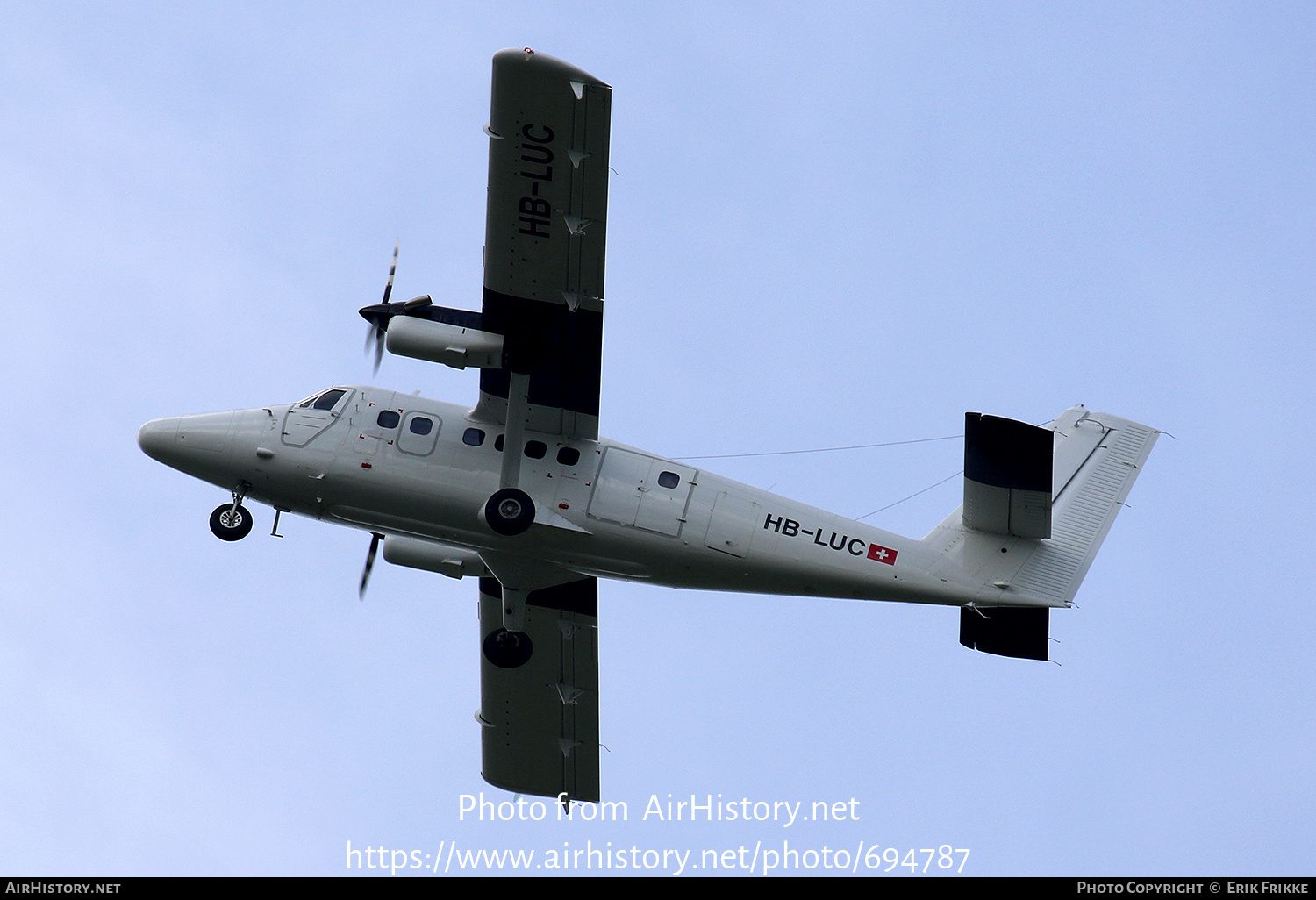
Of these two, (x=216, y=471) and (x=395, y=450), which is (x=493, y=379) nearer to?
(x=395, y=450)

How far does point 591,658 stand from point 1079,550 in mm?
8406

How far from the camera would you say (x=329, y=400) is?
2139cm

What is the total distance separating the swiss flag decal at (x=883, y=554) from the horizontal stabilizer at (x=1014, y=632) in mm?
1450

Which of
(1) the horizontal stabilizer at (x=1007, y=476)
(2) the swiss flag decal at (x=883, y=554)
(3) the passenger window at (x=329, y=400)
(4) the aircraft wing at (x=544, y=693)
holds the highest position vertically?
(3) the passenger window at (x=329, y=400)

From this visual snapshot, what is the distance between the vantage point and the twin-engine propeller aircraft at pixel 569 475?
63.7 feet

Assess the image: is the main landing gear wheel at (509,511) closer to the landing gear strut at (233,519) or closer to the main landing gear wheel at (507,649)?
the main landing gear wheel at (507,649)

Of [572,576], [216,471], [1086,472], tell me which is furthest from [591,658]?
[1086,472]

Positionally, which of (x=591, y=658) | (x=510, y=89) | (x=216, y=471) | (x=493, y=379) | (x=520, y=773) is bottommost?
(x=520, y=773)

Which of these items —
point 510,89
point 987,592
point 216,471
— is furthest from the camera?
point 216,471

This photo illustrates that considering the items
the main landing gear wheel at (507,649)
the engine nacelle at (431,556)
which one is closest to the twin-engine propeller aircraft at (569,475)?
the engine nacelle at (431,556)

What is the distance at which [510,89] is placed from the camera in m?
18.2

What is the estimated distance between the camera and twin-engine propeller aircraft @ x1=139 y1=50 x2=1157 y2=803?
19.4 meters
